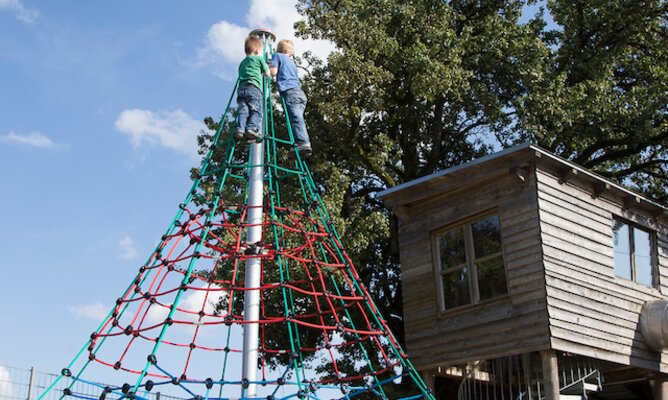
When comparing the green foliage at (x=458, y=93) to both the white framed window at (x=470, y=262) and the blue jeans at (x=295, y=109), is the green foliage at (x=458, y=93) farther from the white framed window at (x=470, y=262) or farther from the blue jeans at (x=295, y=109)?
the blue jeans at (x=295, y=109)

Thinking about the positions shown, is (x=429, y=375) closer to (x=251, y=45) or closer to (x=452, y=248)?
(x=452, y=248)

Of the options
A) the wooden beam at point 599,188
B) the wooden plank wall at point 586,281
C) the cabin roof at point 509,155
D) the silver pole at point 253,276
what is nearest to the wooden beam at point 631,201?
the cabin roof at point 509,155

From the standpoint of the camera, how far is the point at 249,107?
33.4ft

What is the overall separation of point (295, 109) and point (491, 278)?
5.07 m

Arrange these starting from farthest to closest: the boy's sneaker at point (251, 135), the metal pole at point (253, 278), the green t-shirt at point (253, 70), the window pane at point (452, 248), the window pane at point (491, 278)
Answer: the window pane at point (452, 248) < the window pane at point (491, 278) < the green t-shirt at point (253, 70) < the boy's sneaker at point (251, 135) < the metal pole at point (253, 278)

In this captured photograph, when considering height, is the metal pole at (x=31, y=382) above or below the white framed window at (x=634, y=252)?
below

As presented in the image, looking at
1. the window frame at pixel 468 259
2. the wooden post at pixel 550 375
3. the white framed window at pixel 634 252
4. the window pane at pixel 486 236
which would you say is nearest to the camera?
the wooden post at pixel 550 375

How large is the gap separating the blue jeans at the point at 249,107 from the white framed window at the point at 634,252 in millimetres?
7657

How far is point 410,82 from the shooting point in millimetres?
19516

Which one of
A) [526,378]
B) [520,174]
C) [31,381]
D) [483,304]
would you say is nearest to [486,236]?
[483,304]

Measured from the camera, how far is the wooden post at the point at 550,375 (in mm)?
12359

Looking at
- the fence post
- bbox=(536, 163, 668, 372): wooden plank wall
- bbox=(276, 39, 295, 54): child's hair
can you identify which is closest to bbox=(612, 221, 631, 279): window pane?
bbox=(536, 163, 668, 372): wooden plank wall

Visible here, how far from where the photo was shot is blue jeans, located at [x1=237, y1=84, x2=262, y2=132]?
10.1 meters

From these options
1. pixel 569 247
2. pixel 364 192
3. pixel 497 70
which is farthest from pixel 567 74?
pixel 569 247
